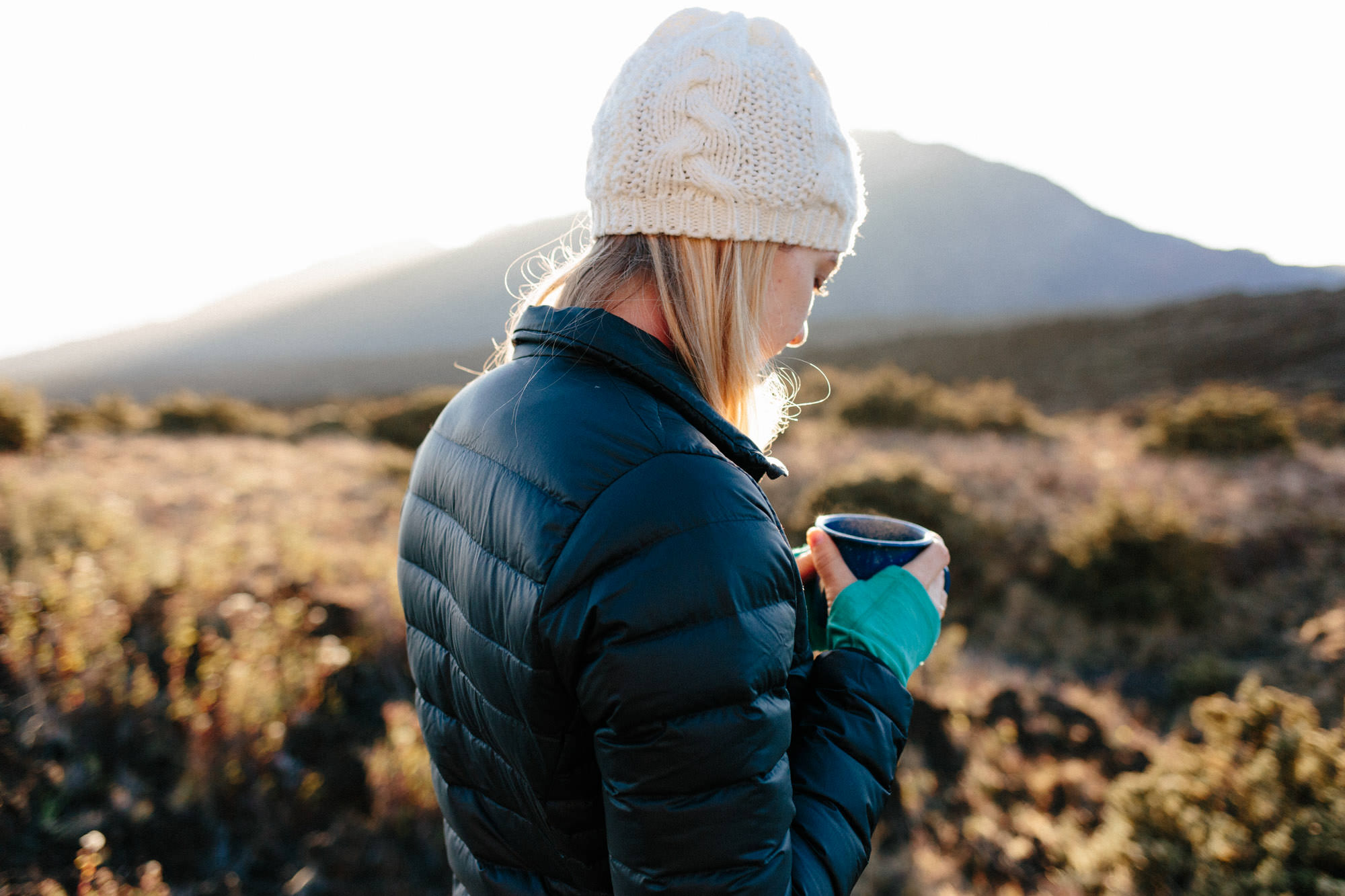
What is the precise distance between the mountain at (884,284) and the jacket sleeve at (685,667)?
80.6 metres

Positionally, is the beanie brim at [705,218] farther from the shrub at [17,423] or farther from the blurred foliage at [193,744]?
the shrub at [17,423]

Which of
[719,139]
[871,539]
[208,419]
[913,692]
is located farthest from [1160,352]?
[208,419]

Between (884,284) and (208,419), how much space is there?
339 feet

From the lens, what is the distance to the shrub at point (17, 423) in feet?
30.1

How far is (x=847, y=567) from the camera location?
4.18 ft

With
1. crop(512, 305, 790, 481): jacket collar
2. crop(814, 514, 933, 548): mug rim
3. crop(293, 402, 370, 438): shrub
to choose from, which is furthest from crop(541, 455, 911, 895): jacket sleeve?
crop(293, 402, 370, 438): shrub

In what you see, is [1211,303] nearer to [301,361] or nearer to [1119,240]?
[301,361]

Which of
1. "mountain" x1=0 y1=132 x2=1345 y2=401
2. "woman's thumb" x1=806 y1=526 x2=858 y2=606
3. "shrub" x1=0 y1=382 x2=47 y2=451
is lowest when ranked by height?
"mountain" x1=0 y1=132 x2=1345 y2=401

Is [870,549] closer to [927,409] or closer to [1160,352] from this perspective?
[927,409]

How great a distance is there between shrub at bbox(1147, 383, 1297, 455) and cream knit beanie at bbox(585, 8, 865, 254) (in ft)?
33.9

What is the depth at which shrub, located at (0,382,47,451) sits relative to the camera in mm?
9188

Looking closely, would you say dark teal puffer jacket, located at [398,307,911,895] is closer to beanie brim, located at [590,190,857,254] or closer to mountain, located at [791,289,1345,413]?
beanie brim, located at [590,190,857,254]

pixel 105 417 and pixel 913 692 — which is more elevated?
pixel 913 692

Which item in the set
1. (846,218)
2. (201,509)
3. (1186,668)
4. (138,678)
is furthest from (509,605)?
(201,509)
